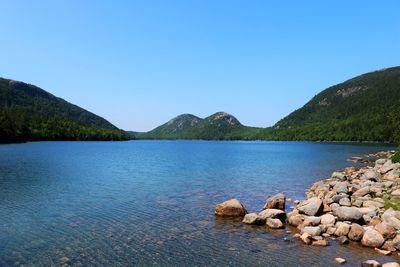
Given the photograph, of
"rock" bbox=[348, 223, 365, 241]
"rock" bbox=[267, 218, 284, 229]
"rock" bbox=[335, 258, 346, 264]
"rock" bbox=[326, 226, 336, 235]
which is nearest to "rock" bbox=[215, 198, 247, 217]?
"rock" bbox=[267, 218, 284, 229]

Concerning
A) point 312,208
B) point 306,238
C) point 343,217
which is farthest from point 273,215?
point 343,217

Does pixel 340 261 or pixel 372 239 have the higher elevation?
pixel 372 239

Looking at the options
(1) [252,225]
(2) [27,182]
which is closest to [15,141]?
(2) [27,182]

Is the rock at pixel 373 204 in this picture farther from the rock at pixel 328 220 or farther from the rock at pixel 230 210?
the rock at pixel 230 210

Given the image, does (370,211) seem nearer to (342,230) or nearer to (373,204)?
(373,204)

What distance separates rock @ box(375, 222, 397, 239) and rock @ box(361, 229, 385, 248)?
35cm

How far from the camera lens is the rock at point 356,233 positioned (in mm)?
22547

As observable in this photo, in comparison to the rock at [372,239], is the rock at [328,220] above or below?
above

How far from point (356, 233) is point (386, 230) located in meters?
1.76

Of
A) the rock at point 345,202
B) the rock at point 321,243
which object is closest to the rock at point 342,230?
the rock at point 321,243

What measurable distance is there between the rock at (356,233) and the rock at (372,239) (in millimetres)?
422

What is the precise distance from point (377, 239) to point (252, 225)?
339 inches

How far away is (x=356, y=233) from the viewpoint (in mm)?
22641

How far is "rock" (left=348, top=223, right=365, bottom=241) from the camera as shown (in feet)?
74.0
